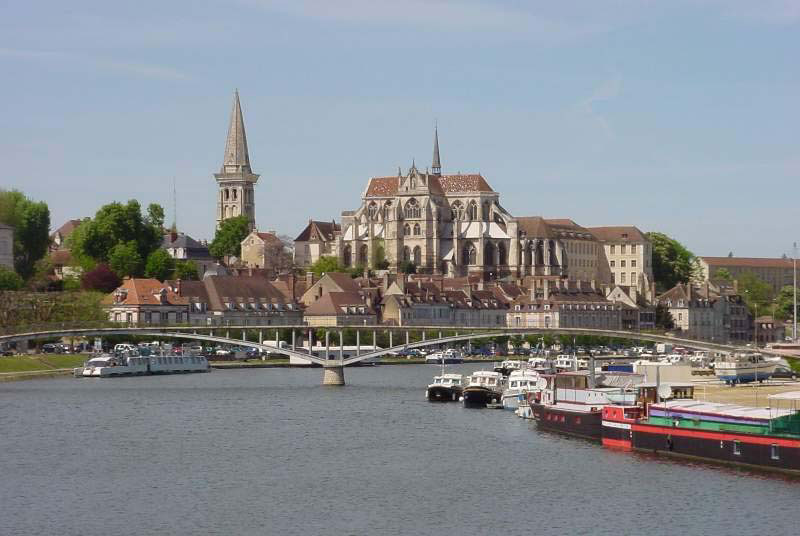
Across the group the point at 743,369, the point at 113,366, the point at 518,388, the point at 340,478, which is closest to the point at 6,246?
the point at 113,366

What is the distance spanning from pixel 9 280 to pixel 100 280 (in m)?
11.3

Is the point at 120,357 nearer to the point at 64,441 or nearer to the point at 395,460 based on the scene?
the point at 64,441

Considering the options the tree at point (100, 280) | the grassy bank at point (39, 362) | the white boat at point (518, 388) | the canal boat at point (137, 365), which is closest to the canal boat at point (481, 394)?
the white boat at point (518, 388)

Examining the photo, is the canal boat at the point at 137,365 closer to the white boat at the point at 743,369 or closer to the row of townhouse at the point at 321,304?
the row of townhouse at the point at 321,304

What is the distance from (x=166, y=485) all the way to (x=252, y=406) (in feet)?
112

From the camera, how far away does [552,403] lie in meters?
88.2

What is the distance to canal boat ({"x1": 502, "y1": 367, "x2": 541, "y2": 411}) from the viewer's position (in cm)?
9912

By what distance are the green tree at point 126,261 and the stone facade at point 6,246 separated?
10.9 m

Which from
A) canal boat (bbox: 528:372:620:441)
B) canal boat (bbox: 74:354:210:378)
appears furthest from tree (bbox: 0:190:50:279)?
canal boat (bbox: 528:372:620:441)

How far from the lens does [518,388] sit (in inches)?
3967

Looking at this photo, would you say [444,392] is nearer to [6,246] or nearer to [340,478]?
[340,478]

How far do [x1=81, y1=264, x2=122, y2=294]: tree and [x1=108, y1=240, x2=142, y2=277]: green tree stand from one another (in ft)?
18.8

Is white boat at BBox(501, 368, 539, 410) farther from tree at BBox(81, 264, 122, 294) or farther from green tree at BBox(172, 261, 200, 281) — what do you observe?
green tree at BBox(172, 261, 200, 281)

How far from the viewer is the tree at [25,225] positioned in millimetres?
187125
